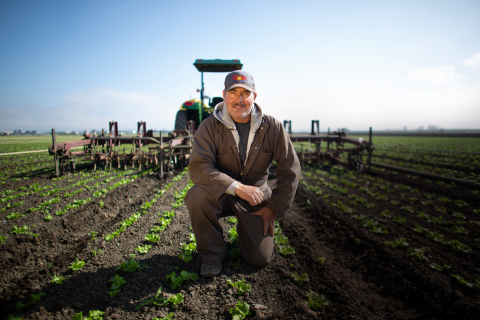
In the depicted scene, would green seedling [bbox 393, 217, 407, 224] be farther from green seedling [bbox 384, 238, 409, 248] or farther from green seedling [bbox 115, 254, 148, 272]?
green seedling [bbox 115, 254, 148, 272]

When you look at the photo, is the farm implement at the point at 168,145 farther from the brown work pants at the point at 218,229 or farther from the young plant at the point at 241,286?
the young plant at the point at 241,286

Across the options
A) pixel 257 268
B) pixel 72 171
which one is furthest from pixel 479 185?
pixel 72 171

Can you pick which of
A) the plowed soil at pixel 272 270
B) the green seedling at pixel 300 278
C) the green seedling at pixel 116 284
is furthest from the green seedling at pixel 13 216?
the green seedling at pixel 300 278

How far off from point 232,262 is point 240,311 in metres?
0.75

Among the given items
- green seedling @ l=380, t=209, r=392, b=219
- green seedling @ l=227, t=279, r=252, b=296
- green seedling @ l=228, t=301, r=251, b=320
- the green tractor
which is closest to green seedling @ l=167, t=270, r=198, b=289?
green seedling @ l=227, t=279, r=252, b=296

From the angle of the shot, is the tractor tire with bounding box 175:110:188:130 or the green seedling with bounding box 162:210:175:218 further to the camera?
the tractor tire with bounding box 175:110:188:130

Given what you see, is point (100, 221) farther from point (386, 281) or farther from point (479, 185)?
point (479, 185)

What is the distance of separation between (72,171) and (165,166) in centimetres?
318

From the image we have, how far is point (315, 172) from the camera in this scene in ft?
29.6

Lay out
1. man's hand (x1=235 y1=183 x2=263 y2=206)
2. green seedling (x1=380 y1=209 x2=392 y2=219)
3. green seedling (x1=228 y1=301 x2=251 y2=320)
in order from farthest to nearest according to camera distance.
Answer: green seedling (x1=380 y1=209 x2=392 y2=219)
man's hand (x1=235 y1=183 x2=263 y2=206)
green seedling (x1=228 y1=301 x2=251 y2=320)

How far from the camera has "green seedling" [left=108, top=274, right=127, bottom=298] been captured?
2096mm

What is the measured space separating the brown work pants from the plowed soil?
0.18m

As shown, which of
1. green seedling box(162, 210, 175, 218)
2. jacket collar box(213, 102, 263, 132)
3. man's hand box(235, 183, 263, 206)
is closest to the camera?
man's hand box(235, 183, 263, 206)

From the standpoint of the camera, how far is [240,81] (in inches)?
94.3
